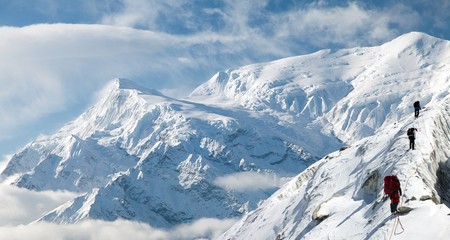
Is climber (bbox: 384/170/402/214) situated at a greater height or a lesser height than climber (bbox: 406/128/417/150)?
lesser

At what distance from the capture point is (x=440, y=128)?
179 ft

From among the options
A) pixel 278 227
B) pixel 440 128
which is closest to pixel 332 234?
pixel 440 128

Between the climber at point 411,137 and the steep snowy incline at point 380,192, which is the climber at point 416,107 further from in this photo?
the climber at point 411,137

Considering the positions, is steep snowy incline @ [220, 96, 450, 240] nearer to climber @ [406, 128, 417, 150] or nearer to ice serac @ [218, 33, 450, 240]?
ice serac @ [218, 33, 450, 240]

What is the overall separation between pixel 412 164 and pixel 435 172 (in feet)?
12.4

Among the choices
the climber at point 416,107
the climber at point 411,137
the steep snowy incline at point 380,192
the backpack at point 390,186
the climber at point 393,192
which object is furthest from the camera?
the climber at point 416,107

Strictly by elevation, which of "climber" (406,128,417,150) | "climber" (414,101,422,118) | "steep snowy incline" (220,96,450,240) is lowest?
→ "steep snowy incline" (220,96,450,240)

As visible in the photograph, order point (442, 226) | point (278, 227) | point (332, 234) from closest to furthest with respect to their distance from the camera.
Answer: point (442, 226)
point (332, 234)
point (278, 227)

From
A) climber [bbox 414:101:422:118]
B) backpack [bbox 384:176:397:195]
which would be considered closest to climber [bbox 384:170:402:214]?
backpack [bbox 384:176:397:195]

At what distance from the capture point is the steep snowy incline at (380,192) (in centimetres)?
3391

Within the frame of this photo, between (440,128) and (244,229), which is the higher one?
(440,128)

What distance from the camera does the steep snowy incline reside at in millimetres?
33906

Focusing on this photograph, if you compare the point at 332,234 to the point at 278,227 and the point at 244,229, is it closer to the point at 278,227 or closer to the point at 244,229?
the point at 278,227

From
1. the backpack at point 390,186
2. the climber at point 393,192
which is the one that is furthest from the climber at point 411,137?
the climber at point 393,192
